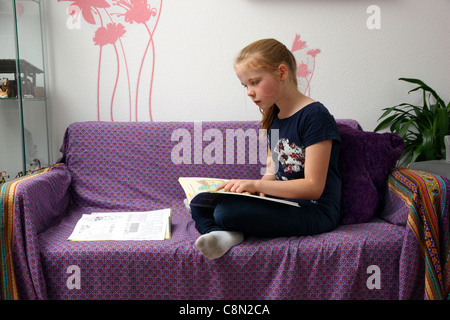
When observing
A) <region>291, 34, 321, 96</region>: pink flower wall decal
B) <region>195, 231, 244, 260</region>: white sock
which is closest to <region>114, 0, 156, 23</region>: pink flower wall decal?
<region>291, 34, 321, 96</region>: pink flower wall decal

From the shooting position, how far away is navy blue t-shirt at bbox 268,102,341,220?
1373mm

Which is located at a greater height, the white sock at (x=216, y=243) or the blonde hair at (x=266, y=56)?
the blonde hair at (x=266, y=56)

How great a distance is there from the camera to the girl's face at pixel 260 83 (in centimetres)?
140

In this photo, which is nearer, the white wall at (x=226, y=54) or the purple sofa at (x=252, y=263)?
the purple sofa at (x=252, y=263)

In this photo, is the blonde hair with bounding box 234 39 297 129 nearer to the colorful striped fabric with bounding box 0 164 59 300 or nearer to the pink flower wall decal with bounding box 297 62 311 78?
the pink flower wall decal with bounding box 297 62 311 78

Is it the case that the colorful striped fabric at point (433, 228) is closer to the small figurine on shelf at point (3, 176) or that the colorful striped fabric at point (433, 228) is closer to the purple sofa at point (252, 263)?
the purple sofa at point (252, 263)

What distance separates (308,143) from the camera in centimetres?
137

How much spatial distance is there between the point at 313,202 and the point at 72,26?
1.48 meters

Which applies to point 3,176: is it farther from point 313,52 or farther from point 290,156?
point 313,52

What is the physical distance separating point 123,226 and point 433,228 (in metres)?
1.07

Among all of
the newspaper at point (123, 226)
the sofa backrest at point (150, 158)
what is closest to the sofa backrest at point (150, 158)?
the sofa backrest at point (150, 158)

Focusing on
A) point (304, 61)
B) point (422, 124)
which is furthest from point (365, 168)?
point (304, 61)

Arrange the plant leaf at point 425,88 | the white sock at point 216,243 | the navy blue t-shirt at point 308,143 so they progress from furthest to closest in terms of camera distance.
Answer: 1. the plant leaf at point 425,88
2. the navy blue t-shirt at point 308,143
3. the white sock at point 216,243

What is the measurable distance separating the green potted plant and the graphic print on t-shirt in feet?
2.43
